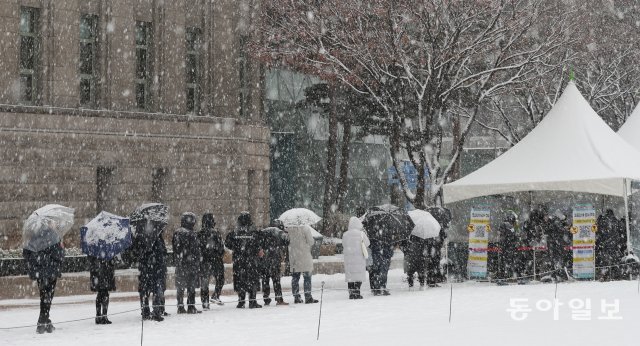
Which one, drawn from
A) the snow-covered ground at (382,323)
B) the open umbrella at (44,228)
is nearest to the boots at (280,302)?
the snow-covered ground at (382,323)

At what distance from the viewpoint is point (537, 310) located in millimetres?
16953

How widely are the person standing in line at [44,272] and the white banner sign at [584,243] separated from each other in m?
12.8

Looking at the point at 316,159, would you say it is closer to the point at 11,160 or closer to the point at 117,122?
the point at 117,122

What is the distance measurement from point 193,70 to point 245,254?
59.2ft

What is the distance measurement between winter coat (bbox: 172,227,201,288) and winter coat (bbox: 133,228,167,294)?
2.20ft

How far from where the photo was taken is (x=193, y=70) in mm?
35125

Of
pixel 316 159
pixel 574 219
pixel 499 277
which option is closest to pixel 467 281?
pixel 499 277

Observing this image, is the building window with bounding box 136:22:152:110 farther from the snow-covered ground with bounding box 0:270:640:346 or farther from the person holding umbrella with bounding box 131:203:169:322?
the person holding umbrella with bounding box 131:203:169:322

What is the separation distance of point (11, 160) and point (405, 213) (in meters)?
13.6

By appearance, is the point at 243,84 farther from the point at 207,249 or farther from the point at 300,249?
the point at 207,249

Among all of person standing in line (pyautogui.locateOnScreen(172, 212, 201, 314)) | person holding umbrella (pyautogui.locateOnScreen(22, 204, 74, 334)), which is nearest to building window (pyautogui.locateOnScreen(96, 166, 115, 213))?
person standing in line (pyautogui.locateOnScreen(172, 212, 201, 314))

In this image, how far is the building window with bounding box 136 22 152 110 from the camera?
33375 millimetres

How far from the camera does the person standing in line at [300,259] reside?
18.9m

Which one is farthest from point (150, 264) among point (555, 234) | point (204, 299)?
point (555, 234)
